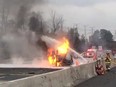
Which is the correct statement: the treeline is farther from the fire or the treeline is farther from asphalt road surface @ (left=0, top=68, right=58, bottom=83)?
asphalt road surface @ (left=0, top=68, right=58, bottom=83)

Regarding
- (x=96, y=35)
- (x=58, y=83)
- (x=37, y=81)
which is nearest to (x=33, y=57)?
(x=58, y=83)

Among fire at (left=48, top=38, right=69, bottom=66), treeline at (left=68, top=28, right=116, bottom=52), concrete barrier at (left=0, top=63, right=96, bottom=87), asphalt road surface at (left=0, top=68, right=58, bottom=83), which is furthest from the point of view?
treeline at (left=68, top=28, right=116, bottom=52)

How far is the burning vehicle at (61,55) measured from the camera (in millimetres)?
34656

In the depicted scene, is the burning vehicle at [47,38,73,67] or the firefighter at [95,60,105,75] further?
the burning vehicle at [47,38,73,67]

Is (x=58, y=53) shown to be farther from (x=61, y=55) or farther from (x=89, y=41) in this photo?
(x=89, y=41)

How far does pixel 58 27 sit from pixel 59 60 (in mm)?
70448

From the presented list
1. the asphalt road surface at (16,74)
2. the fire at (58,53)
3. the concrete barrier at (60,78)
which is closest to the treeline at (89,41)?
the fire at (58,53)

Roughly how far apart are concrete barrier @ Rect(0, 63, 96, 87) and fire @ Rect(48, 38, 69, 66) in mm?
8625

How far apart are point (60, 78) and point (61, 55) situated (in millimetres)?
17897

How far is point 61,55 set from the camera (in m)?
34.8

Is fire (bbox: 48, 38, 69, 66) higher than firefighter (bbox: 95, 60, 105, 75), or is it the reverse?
fire (bbox: 48, 38, 69, 66)

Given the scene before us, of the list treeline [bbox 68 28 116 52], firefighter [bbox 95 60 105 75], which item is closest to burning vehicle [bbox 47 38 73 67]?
firefighter [bbox 95 60 105 75]

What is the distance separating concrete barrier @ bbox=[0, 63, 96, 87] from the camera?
12.2 meters

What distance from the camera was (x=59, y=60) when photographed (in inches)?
1382
